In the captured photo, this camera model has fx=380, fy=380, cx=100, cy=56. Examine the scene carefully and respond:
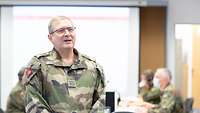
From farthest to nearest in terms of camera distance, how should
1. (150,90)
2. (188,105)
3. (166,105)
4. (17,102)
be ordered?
1. (150,90)
2. (166,105)
3. (17,102)
4. (188,105)

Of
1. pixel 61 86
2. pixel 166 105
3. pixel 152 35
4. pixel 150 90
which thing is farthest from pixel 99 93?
pixel 152 35

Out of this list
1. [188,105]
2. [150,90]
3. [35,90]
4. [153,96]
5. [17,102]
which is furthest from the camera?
[150,90]

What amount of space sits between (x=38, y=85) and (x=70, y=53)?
0.26 meters

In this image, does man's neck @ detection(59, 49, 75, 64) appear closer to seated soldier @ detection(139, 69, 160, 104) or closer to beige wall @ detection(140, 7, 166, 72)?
seated soldier @ detection(139, 69, 160, 104)

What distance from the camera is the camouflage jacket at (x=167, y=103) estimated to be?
3955 millimetres

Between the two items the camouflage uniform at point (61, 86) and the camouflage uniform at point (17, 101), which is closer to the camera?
the camouflage uniform at point (61, 86)

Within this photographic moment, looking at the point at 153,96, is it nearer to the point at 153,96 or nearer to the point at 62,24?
the point at 153,96

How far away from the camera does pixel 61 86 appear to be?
210 centimetres

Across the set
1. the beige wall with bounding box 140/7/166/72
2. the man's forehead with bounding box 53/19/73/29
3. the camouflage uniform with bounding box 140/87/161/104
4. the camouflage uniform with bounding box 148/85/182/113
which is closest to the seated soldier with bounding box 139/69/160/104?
the camouflage uniform with bounding box 140/87/161/104

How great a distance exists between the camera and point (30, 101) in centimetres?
207

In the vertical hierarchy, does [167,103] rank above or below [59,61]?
below

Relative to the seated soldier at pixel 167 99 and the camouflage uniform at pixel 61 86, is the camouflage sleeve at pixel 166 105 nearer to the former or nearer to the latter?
the seated soldier at pixel 167 99

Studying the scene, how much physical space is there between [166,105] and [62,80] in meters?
2.10

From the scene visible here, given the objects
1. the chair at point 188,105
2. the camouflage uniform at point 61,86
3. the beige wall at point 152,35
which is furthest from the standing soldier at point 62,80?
the beige wall at point 152,35
